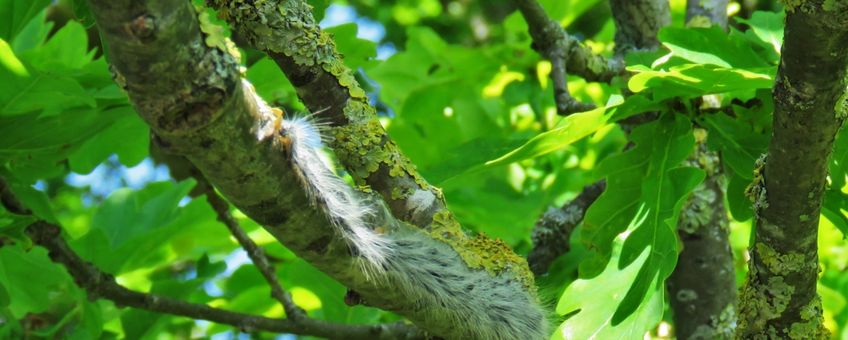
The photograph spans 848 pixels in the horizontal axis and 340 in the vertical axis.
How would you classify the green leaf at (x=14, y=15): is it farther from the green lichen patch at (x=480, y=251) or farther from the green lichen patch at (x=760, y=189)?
the green lichen patch at (x=760, y=189)

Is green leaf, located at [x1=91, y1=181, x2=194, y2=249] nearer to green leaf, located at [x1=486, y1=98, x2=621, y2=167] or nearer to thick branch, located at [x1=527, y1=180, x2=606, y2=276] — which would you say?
thick branch, located at [x1=527, y1=180, x2=606, y2=276]

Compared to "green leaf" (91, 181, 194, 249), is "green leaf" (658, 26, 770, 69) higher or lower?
higher

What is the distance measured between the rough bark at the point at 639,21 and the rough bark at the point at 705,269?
1.08 ft

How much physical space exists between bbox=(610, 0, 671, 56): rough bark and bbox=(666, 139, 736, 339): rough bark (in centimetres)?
33

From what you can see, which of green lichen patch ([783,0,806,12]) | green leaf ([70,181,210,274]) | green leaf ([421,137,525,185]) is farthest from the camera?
green leaf ([70,181,210,274])

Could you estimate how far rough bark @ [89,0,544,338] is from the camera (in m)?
0.86

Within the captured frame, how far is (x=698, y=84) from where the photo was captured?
1.43 m

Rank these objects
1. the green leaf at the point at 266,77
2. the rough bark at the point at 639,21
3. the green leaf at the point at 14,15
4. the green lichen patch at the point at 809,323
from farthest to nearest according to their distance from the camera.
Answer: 1. the rough bark at the point at 639,21
2. the green leaf at the point at 14,15
3. the green leaf at the point at 266,77
4. the green lichen patch at the point at 809,323

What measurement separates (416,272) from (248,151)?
0.40m

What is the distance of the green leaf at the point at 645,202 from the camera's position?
1.38 meters

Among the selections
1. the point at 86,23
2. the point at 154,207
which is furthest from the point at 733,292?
the point at 86,23

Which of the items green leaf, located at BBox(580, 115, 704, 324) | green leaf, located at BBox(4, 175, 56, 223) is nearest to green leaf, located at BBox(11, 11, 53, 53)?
green leaf, located at BBox(4, 175, 56, 223)

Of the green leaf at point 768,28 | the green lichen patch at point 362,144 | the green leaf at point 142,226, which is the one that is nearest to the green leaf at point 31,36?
the green leaf at point 142,226

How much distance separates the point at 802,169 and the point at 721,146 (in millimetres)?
419
